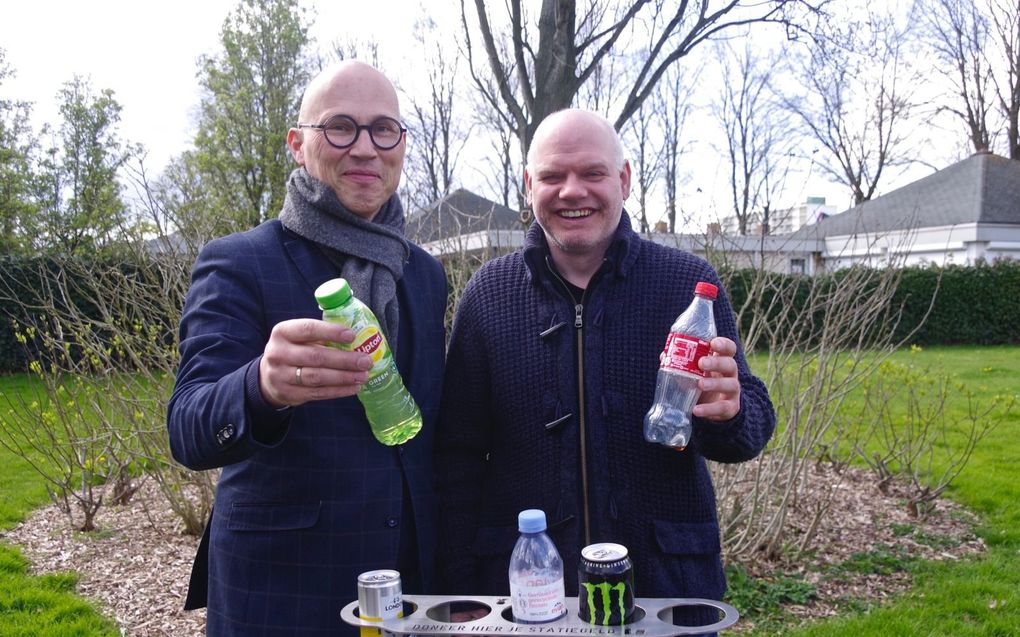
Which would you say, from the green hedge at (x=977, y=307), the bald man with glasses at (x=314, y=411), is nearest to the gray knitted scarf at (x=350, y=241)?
the bald man with glasses at (x=314, y=411)

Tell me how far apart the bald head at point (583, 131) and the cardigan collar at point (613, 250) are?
0.22 meters

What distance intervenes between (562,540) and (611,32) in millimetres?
9929

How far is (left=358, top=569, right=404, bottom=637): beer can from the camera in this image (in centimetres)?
167

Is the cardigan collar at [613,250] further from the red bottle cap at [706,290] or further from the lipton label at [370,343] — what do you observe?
the lipton label at [370,343]

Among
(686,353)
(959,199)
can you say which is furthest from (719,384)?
(959,199)

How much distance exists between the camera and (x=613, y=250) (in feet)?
8.29

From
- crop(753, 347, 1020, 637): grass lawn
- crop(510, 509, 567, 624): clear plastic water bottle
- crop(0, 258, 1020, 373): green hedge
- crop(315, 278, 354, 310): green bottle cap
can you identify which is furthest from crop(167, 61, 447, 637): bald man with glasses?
crop(0, 258, 1020, 373): green hedge

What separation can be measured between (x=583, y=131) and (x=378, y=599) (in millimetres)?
1567

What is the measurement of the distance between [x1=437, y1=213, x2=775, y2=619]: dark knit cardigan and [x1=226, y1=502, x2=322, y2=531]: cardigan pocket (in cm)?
49

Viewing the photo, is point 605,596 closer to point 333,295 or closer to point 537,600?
point 537,600

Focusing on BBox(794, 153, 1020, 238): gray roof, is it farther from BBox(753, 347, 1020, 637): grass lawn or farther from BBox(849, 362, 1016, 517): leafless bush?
BBox(753, 347, 1020, 637): grass lawn

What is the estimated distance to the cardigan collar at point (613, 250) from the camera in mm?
2500

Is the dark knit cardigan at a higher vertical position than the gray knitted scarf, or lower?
lower

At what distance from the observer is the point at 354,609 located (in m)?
1.84
